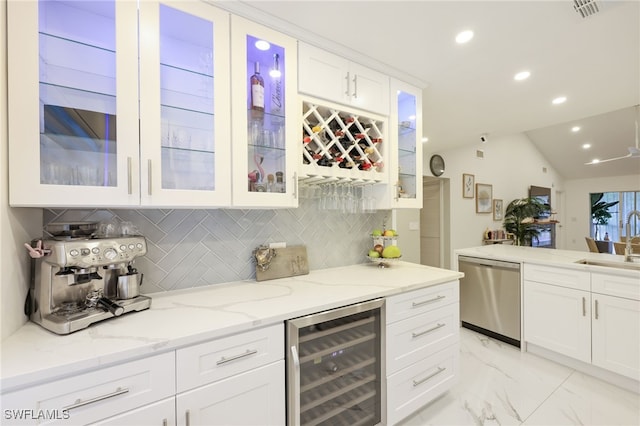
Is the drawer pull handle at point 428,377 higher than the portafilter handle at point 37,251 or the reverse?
the reverse

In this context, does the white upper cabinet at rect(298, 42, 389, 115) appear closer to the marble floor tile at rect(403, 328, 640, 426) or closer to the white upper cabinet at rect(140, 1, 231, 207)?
the white upper cabinet at rect(140, 1, 231, 207)

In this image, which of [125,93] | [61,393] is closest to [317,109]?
[125,93]

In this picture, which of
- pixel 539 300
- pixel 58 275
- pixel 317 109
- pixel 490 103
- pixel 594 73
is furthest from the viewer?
pixel 490 103

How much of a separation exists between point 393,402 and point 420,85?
2341 mm

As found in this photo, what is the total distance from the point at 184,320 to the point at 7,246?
69 centimetres

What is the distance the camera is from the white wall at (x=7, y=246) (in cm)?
96

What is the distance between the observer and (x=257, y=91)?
1.51m

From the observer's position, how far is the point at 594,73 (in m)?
2.23

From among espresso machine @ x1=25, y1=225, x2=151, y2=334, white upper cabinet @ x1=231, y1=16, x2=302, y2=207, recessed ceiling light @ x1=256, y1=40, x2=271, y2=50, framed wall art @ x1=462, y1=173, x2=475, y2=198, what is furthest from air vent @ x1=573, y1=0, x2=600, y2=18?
framed wall art @ x1=462, y1=173, x2=475, y2=198

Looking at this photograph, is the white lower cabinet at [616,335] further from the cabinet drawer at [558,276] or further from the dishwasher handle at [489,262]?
the dishwasher handle at [489,262]

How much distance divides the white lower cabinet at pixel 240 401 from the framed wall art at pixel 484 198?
215 inches

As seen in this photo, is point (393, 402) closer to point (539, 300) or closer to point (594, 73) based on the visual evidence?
point (539, 300)

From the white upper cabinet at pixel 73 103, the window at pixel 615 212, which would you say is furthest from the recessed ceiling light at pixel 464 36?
the window at pixel 615 212

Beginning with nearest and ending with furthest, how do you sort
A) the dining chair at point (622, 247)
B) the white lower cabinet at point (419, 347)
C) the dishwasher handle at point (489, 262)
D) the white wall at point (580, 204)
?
the white lower cabinet at point (419, 347) → the dishwasher handle at point (489, 262) → the dining chair at point (622, 247) → the white wall at point (580, 204)
